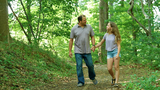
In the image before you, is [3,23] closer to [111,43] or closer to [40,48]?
[40,48]

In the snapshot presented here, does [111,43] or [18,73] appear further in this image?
[18,73]

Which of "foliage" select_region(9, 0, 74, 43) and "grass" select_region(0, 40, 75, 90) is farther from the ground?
"foliage" select_region(9, 0, 74, 43)

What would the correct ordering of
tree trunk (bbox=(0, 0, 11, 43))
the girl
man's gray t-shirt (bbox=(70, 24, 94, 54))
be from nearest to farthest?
the girl
man's gray t-shirt (bbox=(70, 24, 94, 54))
tree trunk (bbox=(0, 0, 11, 43))

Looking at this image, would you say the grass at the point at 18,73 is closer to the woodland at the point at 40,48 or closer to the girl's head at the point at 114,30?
the woodland at the point at 40,48

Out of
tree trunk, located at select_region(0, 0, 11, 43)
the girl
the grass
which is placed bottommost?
the grass

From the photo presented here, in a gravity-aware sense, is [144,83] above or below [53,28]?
below

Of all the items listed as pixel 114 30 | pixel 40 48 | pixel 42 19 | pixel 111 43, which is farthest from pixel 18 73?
pixel 42 19

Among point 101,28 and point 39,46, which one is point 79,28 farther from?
point 101,28

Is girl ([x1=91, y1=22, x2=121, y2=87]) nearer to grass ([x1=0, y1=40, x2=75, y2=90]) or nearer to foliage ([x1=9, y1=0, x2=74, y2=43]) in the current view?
grass ([x1=0, y1=40, x2=75, y2=90])

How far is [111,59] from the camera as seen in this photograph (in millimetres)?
5527

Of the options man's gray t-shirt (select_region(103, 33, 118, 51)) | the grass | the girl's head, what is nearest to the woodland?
the grass

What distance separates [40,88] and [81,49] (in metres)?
1.83

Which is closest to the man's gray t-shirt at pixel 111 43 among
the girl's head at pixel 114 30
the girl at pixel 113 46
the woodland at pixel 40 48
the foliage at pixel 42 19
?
the girl at pixel 113 46

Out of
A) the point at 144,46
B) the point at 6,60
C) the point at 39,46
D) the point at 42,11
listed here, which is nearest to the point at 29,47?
the point at 39,46
